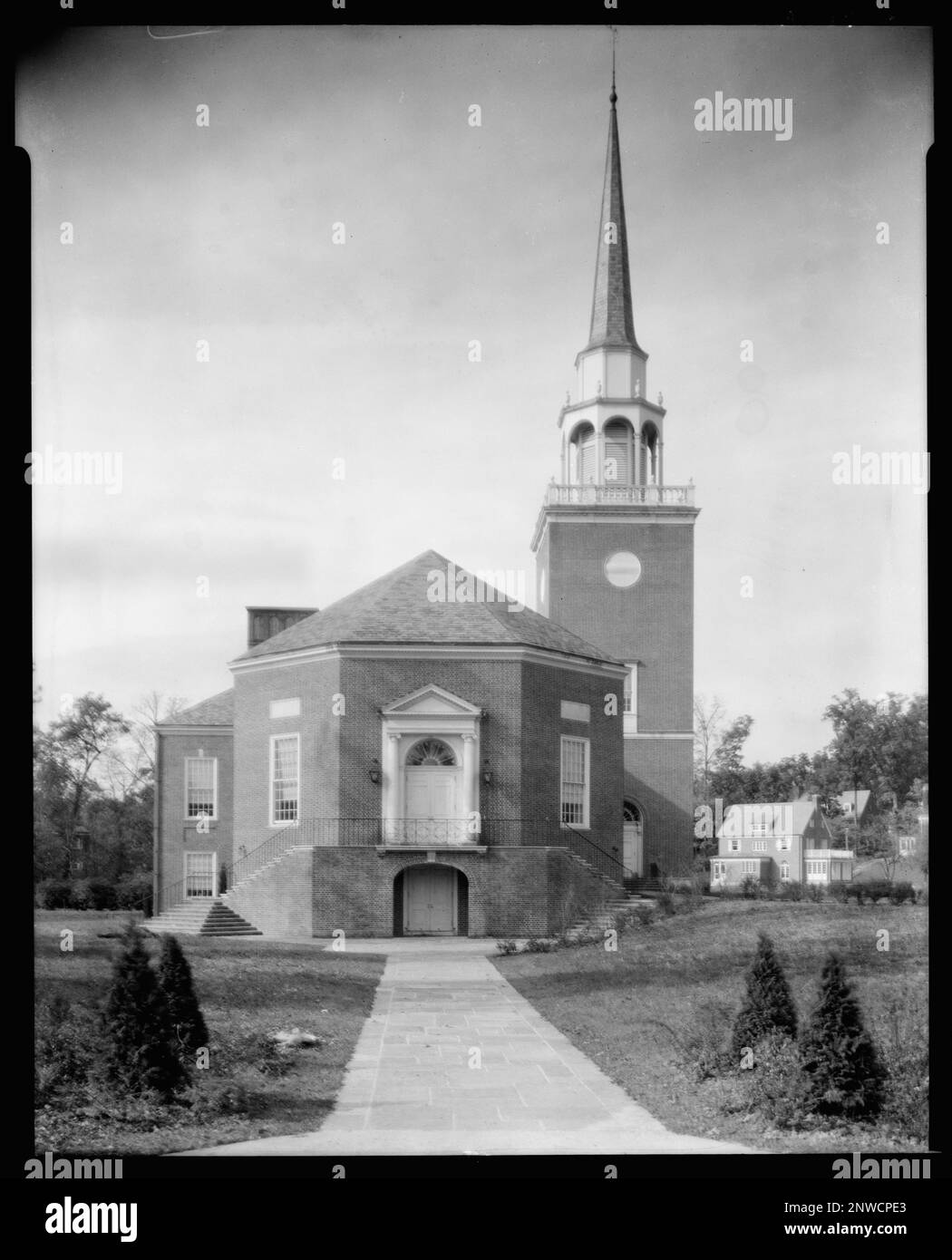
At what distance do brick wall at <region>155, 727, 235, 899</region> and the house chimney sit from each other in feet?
7.60

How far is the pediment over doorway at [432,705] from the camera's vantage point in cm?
2219

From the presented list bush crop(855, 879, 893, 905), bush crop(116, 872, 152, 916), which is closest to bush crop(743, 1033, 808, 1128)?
bush crop(855, 879, 893, 905)

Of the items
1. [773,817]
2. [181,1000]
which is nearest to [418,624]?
[773,817]

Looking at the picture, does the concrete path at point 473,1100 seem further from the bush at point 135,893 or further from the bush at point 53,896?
the bush at point 135,893

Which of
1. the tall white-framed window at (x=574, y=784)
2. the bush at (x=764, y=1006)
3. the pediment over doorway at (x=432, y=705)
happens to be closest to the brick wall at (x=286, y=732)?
the pediment over doorway at (x=432, y=705)

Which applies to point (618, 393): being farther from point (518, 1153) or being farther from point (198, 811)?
point (518, 1153)

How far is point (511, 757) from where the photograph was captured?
22.2m

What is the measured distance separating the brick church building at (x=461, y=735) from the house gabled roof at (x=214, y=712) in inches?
2.3

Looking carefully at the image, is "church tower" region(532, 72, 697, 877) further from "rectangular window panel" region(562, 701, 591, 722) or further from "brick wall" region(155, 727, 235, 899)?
"brick wall" region(155, 727, 235, 899)

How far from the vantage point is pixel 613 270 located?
1579 centimetres

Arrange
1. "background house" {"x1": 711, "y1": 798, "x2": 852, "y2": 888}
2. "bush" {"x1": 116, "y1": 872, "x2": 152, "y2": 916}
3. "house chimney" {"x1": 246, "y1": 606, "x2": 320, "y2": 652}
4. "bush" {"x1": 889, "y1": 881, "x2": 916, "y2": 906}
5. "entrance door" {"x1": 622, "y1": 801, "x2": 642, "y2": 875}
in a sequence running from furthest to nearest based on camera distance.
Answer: "entrance door" {"x1": 622, "y1": 801, "x2": 642, "y2": 875} < "house chimney" {"x1": 246, "y1": 606, "x2": 320, "y2": 652} < "background house" {"x1": 711, "y1": 798, "x2": 852, "y2": 888} < "bush" {"x1": 116, "y1": 872, "x2": 152, "y2": 916} < "bush" {"x1": 889, "y1": 881, "x2": 916, "y2": 906}

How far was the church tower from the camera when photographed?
2080 cm

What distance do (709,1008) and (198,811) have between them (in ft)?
47.2
